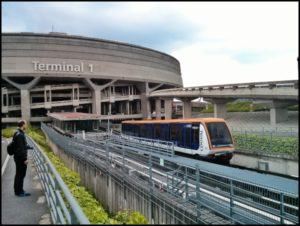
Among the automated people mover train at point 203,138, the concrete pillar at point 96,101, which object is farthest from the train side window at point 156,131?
the concrete pillar at point 96,101

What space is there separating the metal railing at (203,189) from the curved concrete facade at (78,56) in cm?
4278

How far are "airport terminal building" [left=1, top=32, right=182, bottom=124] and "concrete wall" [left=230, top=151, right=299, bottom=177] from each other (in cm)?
3638

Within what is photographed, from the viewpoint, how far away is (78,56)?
54.7 meters

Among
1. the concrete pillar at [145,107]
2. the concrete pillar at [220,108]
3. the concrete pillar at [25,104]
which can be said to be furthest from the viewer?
the concrete pillar at [145,107]

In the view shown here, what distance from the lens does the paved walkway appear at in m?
5.38

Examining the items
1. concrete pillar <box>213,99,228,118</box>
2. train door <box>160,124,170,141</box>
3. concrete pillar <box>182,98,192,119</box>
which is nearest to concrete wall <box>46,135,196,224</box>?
train door <box>160,124,170,141</box>

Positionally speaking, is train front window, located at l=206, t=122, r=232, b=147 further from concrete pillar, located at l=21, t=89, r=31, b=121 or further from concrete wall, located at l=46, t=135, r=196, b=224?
concrete pillar, located at l=21, t=89, r=31, b=121

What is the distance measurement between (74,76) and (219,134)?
136ft

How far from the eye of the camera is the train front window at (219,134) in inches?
694

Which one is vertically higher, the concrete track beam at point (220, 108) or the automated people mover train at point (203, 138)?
the concrete track beam at point (220, 108)

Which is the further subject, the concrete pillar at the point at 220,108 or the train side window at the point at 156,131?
the concrete pillar at the point at 220,108

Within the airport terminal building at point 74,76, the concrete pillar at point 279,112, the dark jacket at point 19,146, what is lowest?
the dark jacket at point 19,146

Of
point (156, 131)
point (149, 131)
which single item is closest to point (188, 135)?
point (156, 131)

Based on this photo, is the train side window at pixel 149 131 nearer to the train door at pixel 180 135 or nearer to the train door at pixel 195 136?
the train door at pixel 180 135
